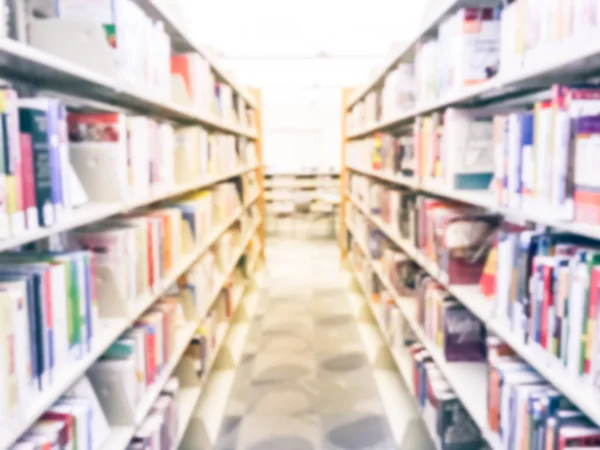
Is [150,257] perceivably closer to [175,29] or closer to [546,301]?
[175,29]

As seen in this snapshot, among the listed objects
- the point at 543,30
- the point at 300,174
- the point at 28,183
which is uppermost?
the point at 543,30

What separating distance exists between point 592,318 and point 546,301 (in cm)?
22

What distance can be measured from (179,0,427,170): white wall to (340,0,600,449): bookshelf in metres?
1.46

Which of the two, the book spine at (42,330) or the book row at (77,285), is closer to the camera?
the book row at (77,285)

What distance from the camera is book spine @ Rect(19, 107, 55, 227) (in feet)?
4.34

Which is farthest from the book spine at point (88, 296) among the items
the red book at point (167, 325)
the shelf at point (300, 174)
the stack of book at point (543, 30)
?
the shelf at point (300, 174)

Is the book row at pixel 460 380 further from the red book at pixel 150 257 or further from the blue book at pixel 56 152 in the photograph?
the blue book at pixel 56 152

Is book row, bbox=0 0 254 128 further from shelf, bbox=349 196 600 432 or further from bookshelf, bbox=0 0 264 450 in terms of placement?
shelf, bbox=349 196 600 432

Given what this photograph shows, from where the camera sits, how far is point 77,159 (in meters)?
1.88

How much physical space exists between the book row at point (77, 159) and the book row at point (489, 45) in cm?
119

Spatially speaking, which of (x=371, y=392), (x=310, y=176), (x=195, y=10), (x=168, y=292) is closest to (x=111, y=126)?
(x=168, y=292)

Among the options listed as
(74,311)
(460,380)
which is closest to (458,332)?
(460,380)

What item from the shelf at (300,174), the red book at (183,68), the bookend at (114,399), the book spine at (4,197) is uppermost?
Result: the red book at (183,68)

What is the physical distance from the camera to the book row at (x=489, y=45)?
137 cm
